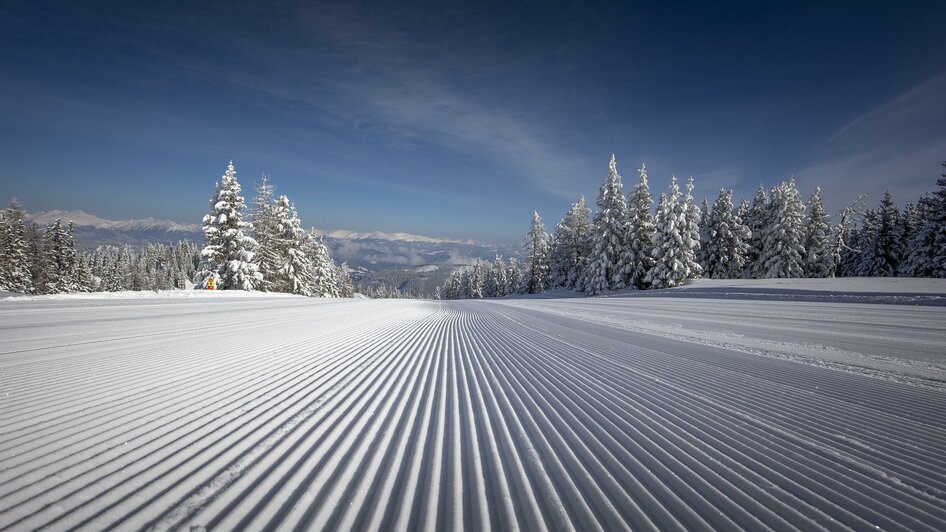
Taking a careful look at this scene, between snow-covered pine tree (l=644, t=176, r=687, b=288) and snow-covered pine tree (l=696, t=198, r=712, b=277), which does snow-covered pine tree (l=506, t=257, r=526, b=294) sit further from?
snow-covered pine tree (l=644, t=176, r=687, b=288)

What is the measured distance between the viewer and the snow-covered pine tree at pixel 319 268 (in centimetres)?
3707

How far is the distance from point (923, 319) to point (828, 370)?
27.7 feet

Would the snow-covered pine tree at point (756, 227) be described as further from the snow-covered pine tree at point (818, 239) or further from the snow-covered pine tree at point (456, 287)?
the snow-covered pine tree at point (456, 287)

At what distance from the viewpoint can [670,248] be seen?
1061 inches

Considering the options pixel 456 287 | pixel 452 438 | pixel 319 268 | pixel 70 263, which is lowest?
pixel 456 287

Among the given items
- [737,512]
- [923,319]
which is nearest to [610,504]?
[737,512]

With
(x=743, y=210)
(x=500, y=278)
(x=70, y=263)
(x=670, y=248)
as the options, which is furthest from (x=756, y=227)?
(x=70, y=263)

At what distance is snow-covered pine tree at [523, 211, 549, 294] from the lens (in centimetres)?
4500

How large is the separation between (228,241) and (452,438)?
26.3m

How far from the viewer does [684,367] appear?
5.80 metres

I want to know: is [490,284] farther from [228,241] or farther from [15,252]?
[15,252]

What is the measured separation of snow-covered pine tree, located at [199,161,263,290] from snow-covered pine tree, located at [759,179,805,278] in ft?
140

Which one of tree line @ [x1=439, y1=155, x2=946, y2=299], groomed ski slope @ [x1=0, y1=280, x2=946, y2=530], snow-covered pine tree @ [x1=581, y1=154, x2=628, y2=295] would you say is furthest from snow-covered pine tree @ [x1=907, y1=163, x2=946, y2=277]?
groomed ski slope @ [x1=0, y1=280, x2=946, y2=530]

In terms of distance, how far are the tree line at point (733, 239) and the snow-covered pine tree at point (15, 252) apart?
148ft
